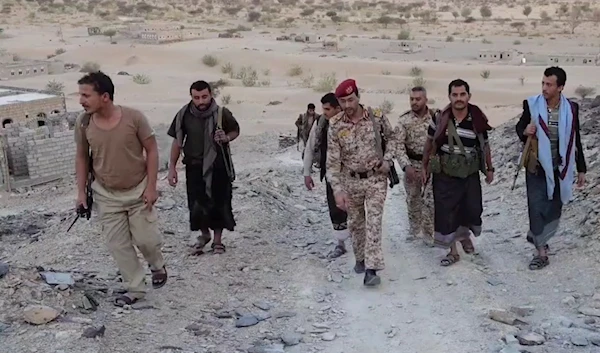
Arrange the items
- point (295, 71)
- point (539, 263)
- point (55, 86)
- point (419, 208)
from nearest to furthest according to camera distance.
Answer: point (539, 263)
point (419, 208)
point (55, 86)
point (295, 71)

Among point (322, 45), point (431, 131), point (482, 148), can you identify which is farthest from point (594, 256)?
point (322, 45)

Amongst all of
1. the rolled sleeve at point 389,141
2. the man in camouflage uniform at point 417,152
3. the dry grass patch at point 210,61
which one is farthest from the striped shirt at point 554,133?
the dry grass patch at point 210,61

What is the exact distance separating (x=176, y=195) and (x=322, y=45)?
3164 cm

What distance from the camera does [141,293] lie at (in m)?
5.46

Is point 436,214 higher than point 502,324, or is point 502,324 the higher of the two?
point 436,214

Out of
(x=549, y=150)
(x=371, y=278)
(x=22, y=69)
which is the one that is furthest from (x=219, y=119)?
(x=22, y=69)

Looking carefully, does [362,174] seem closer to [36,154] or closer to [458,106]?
[458,106]

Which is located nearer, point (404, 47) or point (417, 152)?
point (417, 152)

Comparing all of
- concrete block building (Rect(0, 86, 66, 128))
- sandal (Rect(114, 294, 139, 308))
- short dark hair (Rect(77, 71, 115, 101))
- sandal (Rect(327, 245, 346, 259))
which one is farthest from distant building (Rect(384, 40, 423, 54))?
short dark hair (Rect(77, 71, 115, 101))

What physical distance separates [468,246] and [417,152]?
Answer: 0.95m

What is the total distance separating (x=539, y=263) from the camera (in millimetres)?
6281

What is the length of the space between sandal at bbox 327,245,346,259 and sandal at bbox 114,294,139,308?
207cm

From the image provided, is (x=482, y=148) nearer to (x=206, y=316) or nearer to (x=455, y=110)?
(x=455, y=110)

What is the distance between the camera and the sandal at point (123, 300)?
535cm
